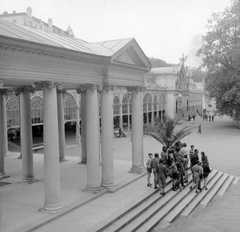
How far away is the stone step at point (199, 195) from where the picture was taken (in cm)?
1075

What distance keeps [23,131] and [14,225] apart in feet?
16.5

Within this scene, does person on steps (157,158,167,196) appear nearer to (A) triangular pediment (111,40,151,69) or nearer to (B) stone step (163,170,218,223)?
(B) stone step (163,170,218,223)

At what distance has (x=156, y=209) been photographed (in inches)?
395

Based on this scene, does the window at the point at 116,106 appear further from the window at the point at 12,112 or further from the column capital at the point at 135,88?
the column capital at the point at 135,88

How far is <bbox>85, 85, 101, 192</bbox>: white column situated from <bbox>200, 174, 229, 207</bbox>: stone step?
429cm

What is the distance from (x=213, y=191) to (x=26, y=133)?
8.38m

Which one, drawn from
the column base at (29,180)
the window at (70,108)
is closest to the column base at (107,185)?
the column base at (29,180)

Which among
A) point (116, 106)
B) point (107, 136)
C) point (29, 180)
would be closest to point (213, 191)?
point (107, 136)

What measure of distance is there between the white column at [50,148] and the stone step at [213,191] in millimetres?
5855

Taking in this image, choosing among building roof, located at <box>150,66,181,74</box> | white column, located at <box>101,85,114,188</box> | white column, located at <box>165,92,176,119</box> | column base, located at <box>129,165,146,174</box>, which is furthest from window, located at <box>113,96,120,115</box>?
building roof, located at <box>150,66,181,74</box>

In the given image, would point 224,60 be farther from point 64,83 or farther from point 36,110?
point 64,83

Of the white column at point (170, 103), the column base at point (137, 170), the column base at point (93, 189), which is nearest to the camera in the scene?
the column base at point (93, 189)

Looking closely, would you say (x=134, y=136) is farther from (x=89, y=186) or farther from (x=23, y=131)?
(x=23, y=131)

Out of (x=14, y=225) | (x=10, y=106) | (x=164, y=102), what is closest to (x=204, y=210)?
(x=14, y=225)
